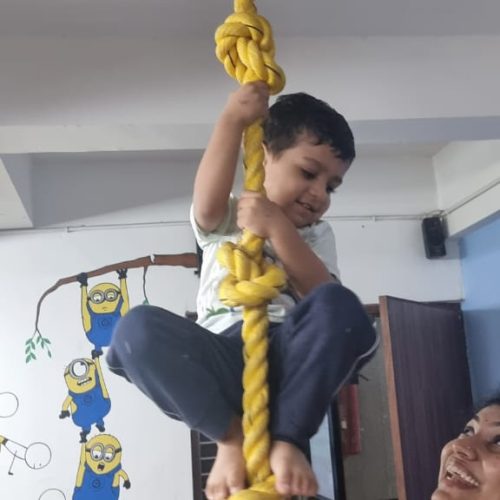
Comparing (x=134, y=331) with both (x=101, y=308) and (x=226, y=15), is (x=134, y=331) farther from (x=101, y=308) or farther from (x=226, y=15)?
(x=101, y=308)

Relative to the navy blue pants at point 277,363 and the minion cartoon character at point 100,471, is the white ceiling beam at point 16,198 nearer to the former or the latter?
the minion cartoon character at point 100,471

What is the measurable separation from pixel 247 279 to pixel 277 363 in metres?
0.12

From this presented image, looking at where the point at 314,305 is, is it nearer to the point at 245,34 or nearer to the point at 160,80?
the point at 245,34

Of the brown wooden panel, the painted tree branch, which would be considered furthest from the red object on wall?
the painted tree branch

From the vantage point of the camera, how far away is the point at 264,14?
69.2 inches

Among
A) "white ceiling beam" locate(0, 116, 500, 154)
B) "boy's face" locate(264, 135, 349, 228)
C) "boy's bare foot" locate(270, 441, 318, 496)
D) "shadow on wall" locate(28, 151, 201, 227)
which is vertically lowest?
"boy's bare foot" locate(270, 441, 318, 496)

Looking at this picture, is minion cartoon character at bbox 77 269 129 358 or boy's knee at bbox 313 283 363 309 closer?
boy's knee at bbox 313 283 363 309

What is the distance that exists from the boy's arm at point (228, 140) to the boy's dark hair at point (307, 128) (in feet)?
0.28

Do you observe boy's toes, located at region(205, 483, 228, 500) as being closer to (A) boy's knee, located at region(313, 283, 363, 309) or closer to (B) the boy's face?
(A) boy's knee, located at region(313, 283, 363, 309)

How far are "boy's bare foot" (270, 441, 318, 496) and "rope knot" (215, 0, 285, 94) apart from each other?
1.50ft

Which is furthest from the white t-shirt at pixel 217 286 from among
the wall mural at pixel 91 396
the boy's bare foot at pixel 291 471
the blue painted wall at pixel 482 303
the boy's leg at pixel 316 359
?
the blue painted wall at pixel 482 303

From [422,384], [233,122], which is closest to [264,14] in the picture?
[233,122]

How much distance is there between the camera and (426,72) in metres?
1.88

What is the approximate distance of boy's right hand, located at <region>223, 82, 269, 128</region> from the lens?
0.86 m
